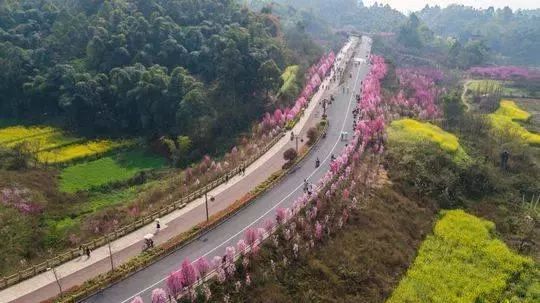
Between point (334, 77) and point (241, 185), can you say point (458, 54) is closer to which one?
point (334, 77)

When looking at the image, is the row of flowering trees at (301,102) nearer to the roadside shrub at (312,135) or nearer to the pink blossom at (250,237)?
the roadside shrub at (312,135)

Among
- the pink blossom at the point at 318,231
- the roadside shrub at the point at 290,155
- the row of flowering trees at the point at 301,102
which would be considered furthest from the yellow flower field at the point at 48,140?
the pink blossom at the point at 318,231

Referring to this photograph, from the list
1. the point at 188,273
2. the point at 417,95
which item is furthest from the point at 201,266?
the point at 417,95

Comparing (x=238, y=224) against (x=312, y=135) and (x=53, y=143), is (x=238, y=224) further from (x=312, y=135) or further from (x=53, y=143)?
(x=53, y=143)

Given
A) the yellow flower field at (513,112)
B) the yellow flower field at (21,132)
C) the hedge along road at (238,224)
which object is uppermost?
the hedge along road at (238,224)

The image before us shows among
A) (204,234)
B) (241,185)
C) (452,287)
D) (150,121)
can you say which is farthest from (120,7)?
(452,287)
